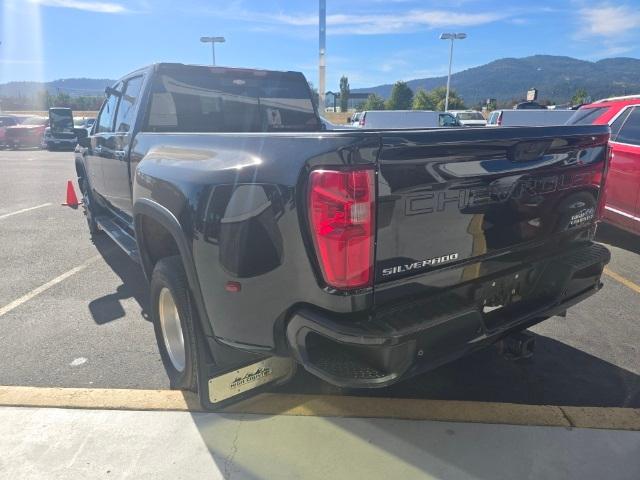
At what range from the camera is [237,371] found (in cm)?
238

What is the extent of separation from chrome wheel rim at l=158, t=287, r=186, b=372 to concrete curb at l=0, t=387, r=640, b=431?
8.4 inches

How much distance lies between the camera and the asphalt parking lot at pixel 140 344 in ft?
9.53

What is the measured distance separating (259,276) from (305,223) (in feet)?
1.16

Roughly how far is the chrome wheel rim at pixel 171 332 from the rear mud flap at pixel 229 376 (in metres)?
0.54

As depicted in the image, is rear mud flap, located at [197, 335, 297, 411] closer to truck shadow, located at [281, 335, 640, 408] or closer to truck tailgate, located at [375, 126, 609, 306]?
truck shadow, located at [281, 335, 640, 408]

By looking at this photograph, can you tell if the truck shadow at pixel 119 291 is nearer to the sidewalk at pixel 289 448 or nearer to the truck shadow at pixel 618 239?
the sidewalk at pixel 289 448

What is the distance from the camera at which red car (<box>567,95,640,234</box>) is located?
17.6 ft

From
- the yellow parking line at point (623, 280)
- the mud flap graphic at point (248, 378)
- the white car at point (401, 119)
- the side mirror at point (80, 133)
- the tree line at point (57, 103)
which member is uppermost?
the tree line at point (57, 103)

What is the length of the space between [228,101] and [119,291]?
2146 millimetres

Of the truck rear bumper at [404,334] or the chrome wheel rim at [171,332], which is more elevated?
the truck rear bumper at [404,334]

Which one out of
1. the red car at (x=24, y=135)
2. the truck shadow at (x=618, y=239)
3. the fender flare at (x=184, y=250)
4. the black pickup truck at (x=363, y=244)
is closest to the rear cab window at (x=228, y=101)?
the black pickup truck at (x=363, y=244)

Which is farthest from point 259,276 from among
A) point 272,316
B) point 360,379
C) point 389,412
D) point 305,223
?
point 389,412

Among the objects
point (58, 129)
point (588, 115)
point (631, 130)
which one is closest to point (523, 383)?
point (631, 130)

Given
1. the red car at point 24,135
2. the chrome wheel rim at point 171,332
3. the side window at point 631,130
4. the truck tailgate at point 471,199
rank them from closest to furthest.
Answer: the truck tailgate at point 471,199, the chrome wheel rim at point 171,332, the side window at point 631,130, the red car at point 24,135
